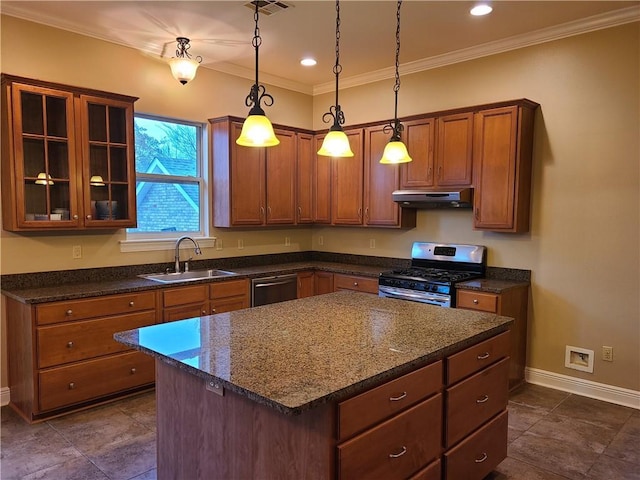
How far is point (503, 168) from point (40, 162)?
11.7 ft

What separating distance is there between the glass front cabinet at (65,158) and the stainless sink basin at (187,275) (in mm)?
570

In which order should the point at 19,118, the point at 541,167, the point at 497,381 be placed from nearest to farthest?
1. the point at 497,381
2. the point at 19,118
3. the point at 541,167

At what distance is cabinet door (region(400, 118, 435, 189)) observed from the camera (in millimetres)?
4289

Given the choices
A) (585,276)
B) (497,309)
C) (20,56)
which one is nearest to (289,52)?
(20,56)

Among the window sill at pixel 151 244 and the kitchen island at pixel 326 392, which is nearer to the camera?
the kitchen island at pixel 326 392

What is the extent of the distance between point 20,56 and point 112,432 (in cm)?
275

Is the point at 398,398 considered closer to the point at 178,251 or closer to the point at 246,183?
the point at 178,251

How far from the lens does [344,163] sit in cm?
498

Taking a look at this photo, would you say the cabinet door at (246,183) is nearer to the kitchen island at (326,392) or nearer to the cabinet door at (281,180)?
the cabinet door at (281,180)

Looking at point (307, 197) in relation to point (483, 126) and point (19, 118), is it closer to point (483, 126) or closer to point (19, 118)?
point (483, 126)

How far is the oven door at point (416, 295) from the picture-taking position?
3.83m

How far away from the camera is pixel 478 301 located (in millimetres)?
3678

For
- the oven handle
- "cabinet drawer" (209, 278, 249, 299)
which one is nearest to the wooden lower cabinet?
"cabinet drawer" (209, 278, 249, 299)

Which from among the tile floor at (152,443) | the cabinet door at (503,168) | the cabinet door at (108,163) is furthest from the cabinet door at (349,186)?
the tile floor at (152,443)
